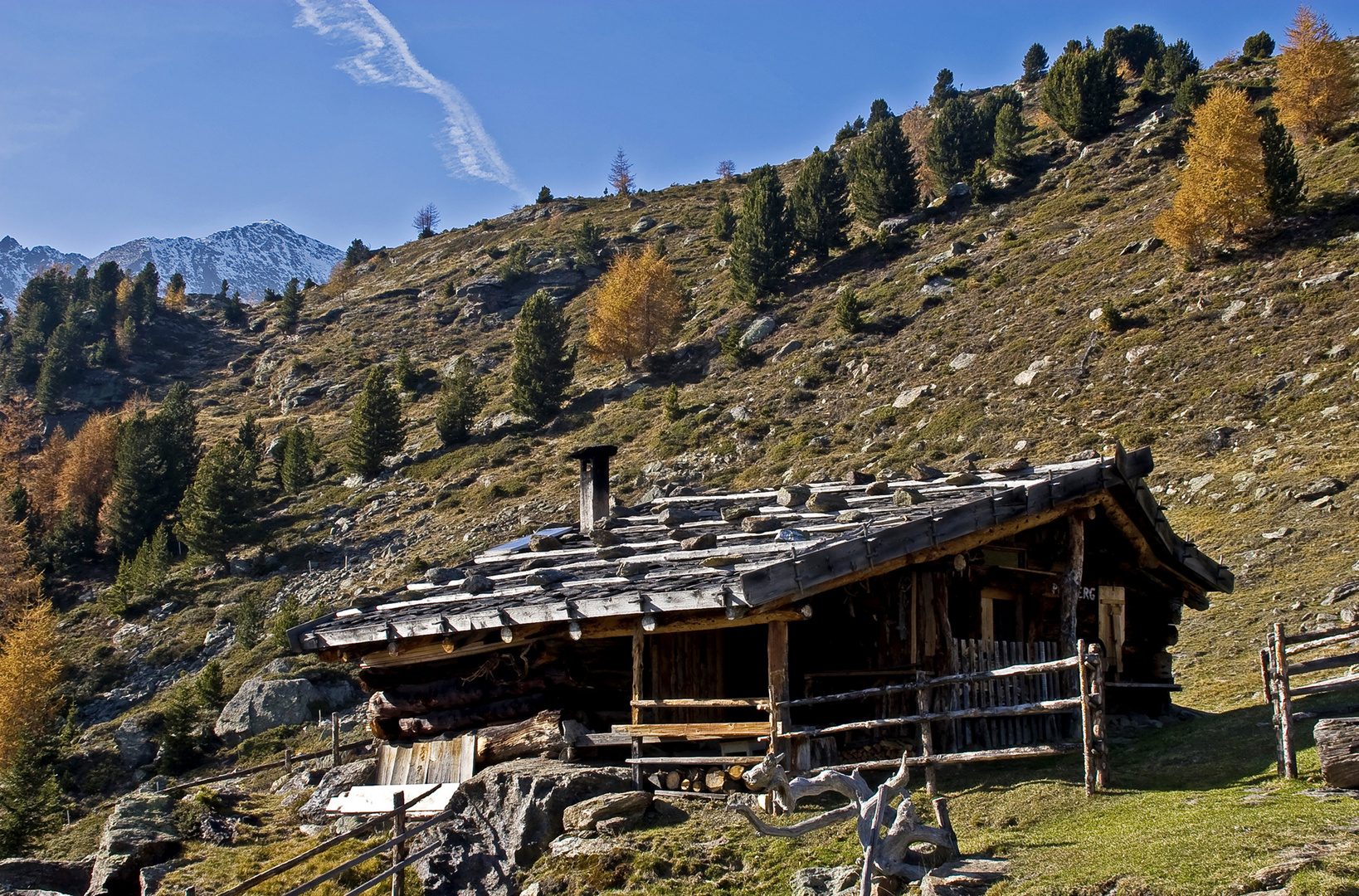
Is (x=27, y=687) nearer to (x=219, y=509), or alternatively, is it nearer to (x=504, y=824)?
(x=219, y=509)

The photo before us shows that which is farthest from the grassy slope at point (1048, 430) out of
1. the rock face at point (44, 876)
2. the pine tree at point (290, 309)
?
the pine tree at point (290, 309)

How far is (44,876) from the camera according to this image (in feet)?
46.5

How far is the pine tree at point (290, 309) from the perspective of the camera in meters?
98.1

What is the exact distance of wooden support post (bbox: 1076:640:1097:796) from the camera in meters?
9.25

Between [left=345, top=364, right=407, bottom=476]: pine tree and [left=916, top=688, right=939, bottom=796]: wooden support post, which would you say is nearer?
[left=916, top=688, right=939, bottom=796]: wooden support post

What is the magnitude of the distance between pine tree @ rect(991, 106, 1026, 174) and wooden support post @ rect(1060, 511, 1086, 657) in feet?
191

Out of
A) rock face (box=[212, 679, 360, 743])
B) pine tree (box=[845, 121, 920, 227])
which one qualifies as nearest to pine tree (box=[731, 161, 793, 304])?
pine tree (box=[845, 121, 920, 227])

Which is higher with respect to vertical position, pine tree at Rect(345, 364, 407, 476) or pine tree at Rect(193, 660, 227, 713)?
pine tree at Rect(345, 364, 407, 476)

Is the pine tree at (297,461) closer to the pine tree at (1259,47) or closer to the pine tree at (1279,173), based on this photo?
the pine tree at (1279,173)

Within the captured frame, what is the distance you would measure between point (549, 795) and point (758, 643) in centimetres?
400

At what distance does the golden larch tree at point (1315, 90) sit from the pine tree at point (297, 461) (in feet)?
182

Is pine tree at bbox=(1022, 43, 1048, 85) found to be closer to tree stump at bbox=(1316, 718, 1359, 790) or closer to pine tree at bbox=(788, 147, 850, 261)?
pine tree at bbox=(788, 147, 850, 261)

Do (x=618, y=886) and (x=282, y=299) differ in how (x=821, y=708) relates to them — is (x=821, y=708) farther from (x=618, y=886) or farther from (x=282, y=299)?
(x=282, y=299)

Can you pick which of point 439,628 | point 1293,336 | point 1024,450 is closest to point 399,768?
point 439,628
